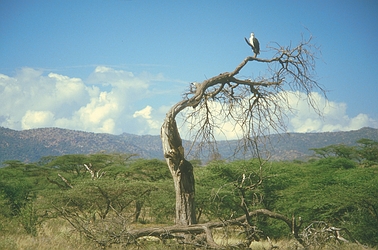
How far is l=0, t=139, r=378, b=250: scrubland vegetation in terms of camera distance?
7.59 m

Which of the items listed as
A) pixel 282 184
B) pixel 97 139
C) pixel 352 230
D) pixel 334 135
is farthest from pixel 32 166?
pixel 97 139

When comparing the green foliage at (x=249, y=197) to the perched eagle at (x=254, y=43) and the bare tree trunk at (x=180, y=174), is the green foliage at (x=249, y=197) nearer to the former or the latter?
the bare tree trunk at (x=180, y=174)

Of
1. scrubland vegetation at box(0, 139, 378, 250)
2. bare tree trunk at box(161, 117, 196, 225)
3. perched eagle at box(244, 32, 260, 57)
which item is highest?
perched eagle at box(244, 32, 260, 57)

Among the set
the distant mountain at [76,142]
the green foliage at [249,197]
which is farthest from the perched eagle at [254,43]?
the distant mountain at [76,142]

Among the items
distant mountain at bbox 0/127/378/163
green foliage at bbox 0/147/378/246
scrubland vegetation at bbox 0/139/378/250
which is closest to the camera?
scrubland vegetation at bbox 0/139/378/250

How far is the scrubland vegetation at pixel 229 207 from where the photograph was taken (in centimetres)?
759

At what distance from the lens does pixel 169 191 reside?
543 inches

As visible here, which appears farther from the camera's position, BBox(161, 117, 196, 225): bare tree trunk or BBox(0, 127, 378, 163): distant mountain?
BBox(0, 127, 378, 163): distant mountain

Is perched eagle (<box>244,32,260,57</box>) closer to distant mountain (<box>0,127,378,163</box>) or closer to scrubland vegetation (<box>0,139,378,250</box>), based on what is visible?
scrubland vegetation (<box>0,139,378,250</box>)

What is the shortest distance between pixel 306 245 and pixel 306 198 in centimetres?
517

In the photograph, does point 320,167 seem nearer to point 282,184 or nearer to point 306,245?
point 282,184

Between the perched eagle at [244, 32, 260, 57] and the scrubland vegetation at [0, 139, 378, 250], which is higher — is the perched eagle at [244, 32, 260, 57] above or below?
above

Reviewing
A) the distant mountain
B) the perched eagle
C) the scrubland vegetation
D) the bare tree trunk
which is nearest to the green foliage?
the scrubland vegetation

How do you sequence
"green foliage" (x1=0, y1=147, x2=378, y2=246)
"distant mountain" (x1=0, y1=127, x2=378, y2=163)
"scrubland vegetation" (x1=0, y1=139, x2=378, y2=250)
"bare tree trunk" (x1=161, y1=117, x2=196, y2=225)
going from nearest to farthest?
"bare tree trunk" (x1=161, y1=117, x2=196, y2=225) → "scrubland vegetation" (x1=0, y1=139, x2=378, y2=250) → "green foliage" (x1=0, y1=147, x2=378, y2=246) → "distant mountain" (x1=0, y1=127, x2=378, y2=163)
